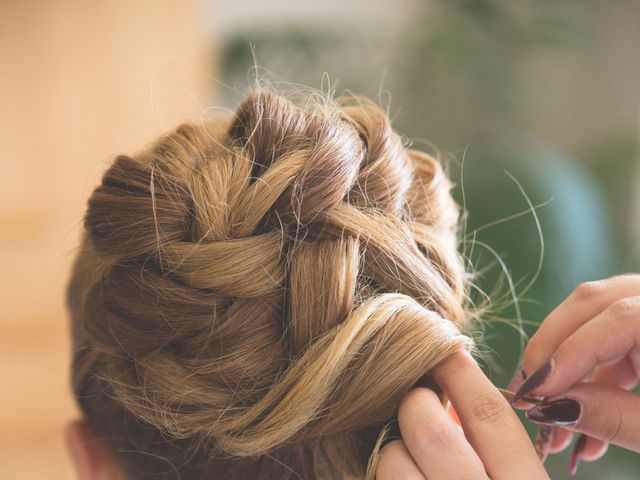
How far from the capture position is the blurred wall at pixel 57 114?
212 centimetres

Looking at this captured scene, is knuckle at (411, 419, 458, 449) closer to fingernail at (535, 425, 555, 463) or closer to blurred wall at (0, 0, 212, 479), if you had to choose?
fingernail at (535, 425, 555, 463)

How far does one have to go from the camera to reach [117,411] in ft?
2.46

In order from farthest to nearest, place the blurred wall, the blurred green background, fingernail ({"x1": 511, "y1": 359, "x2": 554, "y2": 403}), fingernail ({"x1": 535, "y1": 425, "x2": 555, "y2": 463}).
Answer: the blurred wall < the blurred green background < fingernail ({"x1": 535, "y1": 425, "x2": 555, "y2": 463}) < fingernail ({"x1": 511, "y1": 359, "x2": 554, "y2": 403})

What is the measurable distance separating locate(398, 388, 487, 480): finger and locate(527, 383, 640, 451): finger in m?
0.16

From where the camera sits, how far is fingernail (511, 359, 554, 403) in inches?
26.0

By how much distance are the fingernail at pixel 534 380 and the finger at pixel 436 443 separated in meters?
0.11

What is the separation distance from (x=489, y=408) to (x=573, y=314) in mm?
184

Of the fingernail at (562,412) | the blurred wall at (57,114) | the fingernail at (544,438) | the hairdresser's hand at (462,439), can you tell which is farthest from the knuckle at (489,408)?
the blurred wall at (57,114)

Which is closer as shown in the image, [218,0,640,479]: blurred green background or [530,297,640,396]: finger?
[530,297,640,396]: finger

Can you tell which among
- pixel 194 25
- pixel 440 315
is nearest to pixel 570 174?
pixel 440 315

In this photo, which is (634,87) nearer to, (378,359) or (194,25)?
(194,25)

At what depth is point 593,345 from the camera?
673 mm

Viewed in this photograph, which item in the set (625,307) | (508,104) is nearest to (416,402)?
(625,307)

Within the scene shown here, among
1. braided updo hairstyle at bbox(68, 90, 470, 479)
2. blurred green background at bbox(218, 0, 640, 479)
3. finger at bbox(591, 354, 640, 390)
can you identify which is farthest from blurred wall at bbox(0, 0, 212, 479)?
finger at bbox(591, 354, 640, 390)
